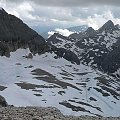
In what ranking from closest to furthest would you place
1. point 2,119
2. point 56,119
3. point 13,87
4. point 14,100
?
point 2,119 < point 56,119 < point 14,100 < point 13,87

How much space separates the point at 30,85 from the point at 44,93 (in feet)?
50.1

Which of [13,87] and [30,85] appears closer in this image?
[13,87]

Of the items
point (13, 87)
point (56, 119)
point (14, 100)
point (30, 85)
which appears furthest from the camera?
point (30, 85)

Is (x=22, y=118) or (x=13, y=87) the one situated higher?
(x=22, y=118)

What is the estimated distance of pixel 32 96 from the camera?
162 metres

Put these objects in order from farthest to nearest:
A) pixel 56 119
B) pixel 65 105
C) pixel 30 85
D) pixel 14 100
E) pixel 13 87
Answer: pixel 30 85
pixel 13 87
pixel 65 105
pixel 14 100
pixel 56 119

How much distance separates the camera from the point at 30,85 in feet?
615

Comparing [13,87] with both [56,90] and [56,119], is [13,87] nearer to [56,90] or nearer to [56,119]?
[56,90]

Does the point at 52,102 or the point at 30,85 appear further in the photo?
the point at 30,85

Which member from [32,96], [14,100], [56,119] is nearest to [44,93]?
[32,96]

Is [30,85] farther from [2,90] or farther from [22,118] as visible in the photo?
[22,118]

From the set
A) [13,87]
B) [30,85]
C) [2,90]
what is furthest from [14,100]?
[30,85]

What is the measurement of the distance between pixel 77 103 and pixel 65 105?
11148mm

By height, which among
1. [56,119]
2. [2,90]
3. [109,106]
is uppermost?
[56,119]
